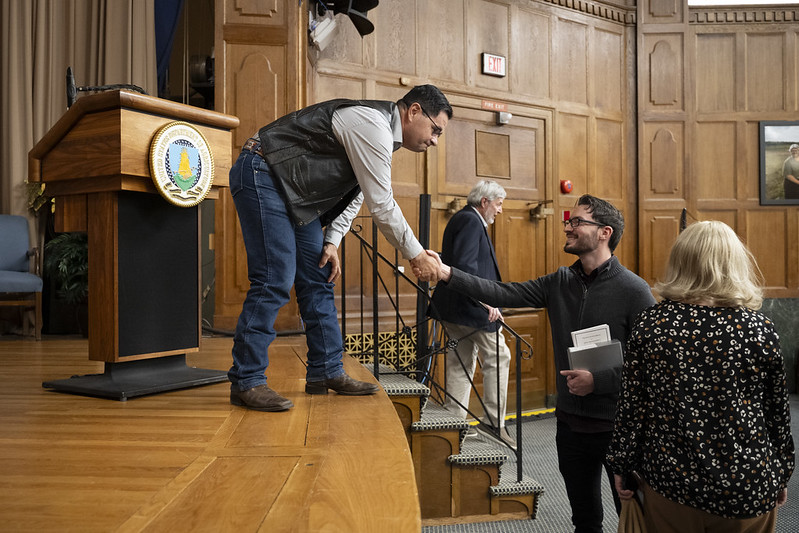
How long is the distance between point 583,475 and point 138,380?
1.58 meters

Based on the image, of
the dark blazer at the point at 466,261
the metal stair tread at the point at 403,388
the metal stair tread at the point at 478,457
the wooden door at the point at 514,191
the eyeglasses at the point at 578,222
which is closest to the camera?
the eyeglasses at the point at 578,222

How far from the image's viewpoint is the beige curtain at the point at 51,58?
4.58 metres

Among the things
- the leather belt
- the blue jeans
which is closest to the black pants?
the blue jeans

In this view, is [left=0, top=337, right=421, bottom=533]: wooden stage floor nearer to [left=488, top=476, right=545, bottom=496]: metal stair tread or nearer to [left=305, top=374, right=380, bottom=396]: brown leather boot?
[left=305, top=374, right=380, bottom=396]: brown leather boot

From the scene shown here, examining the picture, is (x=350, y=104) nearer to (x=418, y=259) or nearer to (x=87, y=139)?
(x=418, y=259)

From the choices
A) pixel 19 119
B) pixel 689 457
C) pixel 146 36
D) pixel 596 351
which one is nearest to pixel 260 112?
pixel 146 36

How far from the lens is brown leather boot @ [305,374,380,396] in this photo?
90.2 inches

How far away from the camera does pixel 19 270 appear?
177 inches

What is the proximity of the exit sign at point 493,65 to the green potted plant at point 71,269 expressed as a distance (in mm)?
4096

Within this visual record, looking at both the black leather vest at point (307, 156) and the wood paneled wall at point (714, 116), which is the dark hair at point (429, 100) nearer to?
the black leather vest at point (307, 156)


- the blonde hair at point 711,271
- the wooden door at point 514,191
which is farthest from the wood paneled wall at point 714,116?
the blonde hair at point 711,271

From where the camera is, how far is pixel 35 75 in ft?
15.4

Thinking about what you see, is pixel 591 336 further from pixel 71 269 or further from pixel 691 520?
pixel 71 269

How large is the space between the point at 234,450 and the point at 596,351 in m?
1.17
